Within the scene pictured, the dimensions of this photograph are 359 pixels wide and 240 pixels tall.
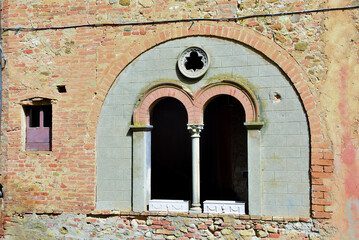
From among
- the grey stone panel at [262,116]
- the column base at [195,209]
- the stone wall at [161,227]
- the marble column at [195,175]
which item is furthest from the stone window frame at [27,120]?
the column base at [195,209]

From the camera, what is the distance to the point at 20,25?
802 centimetres

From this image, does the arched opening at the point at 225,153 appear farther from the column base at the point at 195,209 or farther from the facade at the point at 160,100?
the column base at the point at 195,209

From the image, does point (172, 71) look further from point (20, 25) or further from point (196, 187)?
point (20, 25)

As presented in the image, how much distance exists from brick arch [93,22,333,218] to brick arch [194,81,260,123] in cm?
72

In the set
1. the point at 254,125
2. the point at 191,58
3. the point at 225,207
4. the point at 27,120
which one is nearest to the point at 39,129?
the point at 27,120

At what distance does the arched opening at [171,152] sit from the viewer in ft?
35.4

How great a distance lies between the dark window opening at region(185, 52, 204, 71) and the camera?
7.46 metres

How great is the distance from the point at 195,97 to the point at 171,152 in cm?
397

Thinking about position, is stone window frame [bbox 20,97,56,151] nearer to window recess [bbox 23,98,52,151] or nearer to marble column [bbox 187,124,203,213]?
window recess [bbox 23,98,52,151]

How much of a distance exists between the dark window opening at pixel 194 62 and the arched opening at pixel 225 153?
7.85 feet

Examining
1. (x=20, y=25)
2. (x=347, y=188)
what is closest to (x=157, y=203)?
(x=347, y=188)

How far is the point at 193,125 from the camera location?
23.8ft

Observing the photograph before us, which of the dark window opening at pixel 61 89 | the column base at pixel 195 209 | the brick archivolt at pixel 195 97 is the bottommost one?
the column base at pixel 195 209

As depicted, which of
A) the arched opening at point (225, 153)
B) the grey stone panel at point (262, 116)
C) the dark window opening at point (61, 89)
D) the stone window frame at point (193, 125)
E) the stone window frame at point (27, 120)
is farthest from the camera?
the arched opening at point (225, 153)
